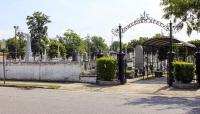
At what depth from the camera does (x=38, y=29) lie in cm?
6931

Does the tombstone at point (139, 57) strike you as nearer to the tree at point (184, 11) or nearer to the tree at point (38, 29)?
the tree at point (184, 11)

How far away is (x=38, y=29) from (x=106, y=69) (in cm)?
4756

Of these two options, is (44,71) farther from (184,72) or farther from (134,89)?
(184,72)

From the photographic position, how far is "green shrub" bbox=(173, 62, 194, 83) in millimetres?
21141

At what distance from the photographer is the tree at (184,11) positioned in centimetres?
2104

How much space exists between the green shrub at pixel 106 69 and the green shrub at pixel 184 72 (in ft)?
12.7

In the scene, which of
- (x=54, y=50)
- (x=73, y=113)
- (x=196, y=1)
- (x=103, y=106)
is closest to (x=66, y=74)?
(x=196, y=1)

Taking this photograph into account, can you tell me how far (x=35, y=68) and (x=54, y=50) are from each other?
46.9 m

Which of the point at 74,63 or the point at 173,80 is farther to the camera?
the point at 74,63

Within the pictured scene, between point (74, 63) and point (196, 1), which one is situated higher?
point (196, 1)

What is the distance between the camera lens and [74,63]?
2508 cm

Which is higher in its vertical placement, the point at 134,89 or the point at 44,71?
the point at 44,71

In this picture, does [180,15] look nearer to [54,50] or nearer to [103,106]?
[103,106]

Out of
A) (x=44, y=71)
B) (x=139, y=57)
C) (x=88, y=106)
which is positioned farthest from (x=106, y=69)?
(x=139, y=57)
